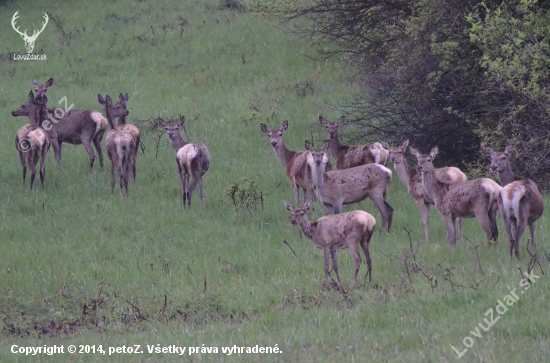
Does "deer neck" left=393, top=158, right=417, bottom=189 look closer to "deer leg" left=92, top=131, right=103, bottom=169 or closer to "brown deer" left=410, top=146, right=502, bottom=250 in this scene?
"brown deer" left=410, top=146, right=502, bottom=250

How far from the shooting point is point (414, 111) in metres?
18.4

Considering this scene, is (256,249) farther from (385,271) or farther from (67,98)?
(67,98)

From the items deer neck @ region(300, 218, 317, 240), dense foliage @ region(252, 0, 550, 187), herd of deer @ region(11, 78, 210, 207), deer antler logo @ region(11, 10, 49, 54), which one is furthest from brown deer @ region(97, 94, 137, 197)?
deer antler logo @ region(11, 10, 49, 54)

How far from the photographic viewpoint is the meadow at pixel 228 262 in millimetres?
8195

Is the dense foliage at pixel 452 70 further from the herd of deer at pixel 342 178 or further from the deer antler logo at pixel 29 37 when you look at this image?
the deer antler logo at pixel 29 37

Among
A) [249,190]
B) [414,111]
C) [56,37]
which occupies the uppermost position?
[56,37]

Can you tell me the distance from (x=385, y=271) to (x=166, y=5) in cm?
2353

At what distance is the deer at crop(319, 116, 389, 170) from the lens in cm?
1577

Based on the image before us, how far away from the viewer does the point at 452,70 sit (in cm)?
1716

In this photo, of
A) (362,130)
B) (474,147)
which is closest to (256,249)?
(474,147)

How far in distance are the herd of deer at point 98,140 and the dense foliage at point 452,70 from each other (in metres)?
4.33

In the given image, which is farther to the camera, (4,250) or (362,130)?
(362,130)

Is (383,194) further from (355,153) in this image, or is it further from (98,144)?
(98,144)

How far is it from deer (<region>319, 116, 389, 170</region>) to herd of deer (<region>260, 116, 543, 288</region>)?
2 cm
